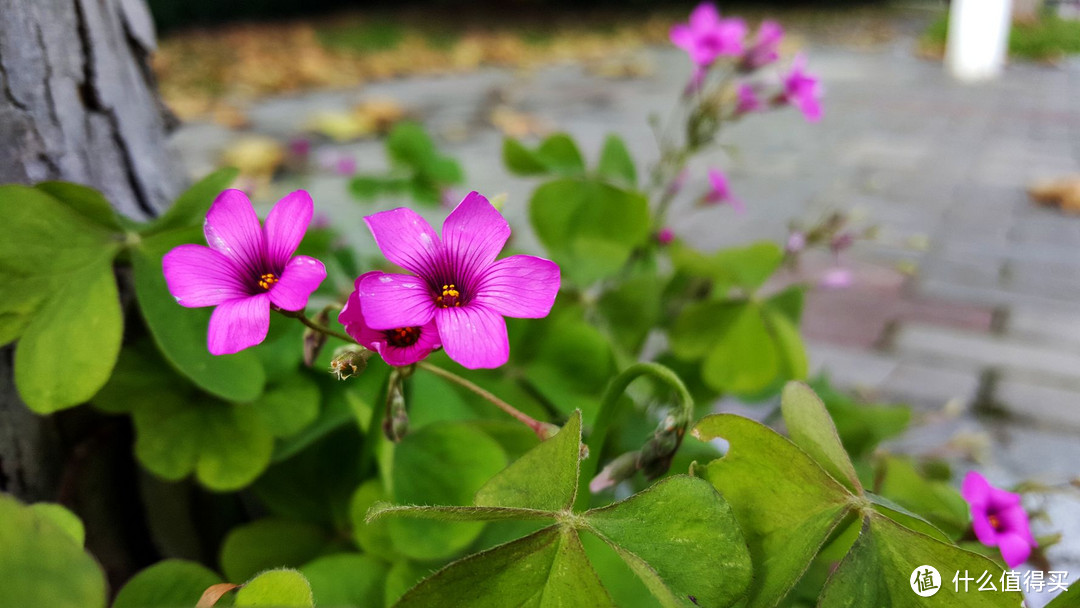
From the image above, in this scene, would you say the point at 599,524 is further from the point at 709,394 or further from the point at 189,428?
the point at 709,394

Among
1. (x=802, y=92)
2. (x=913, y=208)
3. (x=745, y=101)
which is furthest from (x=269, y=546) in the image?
(x=913, y=208)

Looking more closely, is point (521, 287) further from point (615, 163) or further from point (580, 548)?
point (615, 163)

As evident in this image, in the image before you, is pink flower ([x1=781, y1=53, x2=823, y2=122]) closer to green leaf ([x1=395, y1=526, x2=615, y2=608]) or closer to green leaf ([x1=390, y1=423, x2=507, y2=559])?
green leaf ([x1=390, y1=423, x2=507, y2=559])

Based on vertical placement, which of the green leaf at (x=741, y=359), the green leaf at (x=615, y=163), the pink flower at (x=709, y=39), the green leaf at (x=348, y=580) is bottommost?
the green leaf at (x=741, y=359)

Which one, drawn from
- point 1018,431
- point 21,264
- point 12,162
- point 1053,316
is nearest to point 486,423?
point 21,264

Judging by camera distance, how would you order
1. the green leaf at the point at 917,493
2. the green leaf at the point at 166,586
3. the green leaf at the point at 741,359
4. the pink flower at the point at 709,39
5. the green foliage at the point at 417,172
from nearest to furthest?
the green leaf at the point at 166,586 → the green leaf at the point at 917,493 → the green leaf at the point at 741,359 → the pink flower at the point at 709,39 → the green foliage at the point at 417,172

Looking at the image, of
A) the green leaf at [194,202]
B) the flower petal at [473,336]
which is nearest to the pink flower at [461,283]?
the flower petal at [473,336]

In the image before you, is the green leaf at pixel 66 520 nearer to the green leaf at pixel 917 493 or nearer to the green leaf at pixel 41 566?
the green leaf at pixel 41 566

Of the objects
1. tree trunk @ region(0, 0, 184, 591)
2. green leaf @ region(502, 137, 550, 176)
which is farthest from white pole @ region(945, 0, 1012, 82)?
tree trunk @ region(0, 0, 184, 591)
